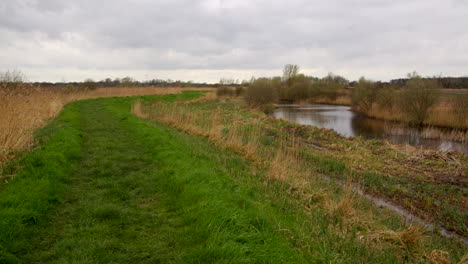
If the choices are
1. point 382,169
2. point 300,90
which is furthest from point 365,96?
point 382,169

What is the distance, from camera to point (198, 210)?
15.0 ft

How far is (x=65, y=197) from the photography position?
16.8 feet

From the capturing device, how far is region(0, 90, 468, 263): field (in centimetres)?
363

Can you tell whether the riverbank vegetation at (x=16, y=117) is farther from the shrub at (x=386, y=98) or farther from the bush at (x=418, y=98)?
the shrub at (x=386, y=98)

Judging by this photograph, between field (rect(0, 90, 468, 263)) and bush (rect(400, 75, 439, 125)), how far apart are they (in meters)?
15.8

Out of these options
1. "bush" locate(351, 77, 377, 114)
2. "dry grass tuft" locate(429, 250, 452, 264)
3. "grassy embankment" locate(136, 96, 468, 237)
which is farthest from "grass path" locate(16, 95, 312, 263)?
"bush" locate(351, 77, 377, 114)

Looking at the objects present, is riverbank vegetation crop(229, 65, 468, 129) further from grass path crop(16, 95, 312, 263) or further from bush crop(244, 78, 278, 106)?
grass path crop(16, 95, 312, 263)

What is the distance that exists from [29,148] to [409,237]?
8626 mm

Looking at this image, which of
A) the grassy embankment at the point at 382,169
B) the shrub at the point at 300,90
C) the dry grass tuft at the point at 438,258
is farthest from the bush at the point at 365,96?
the dry grass tuft at the point at 438,258

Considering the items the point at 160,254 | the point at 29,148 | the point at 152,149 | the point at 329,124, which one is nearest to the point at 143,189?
the point at 160,254

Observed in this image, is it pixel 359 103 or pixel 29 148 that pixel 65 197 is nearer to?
pixel 29 148

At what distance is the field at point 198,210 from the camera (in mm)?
3627

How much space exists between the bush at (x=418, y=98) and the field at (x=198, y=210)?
51.7ft

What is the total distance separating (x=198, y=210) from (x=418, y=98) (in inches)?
983
